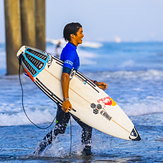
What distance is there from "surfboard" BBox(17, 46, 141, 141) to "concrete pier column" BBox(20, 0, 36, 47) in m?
8.65

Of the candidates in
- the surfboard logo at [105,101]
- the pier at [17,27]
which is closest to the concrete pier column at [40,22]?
the pier at [17,27]

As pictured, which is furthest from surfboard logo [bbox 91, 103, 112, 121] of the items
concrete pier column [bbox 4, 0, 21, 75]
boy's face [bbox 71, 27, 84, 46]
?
concrete pier column [bbox 4, 0, 21, 75]

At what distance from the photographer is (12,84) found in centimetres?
893

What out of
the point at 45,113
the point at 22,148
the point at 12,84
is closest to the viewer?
the point at 22,148

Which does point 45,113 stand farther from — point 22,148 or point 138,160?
point 138,160

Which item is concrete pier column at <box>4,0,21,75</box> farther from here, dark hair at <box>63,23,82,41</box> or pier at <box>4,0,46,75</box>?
dark hair at <box>63,23,82,41</box>

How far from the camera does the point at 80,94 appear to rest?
10.4ft

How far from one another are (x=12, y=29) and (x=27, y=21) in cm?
107

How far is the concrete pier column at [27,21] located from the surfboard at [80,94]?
8.65 m

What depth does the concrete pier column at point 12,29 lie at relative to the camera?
10.6m

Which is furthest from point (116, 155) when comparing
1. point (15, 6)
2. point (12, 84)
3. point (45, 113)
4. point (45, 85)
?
point (15, 6)

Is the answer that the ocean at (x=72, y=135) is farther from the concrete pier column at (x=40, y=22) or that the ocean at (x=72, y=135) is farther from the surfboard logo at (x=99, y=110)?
the concrete pier column at (x=40, y=22)

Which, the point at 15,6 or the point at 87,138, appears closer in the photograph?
the point at 87,138

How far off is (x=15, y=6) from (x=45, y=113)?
632 cm
